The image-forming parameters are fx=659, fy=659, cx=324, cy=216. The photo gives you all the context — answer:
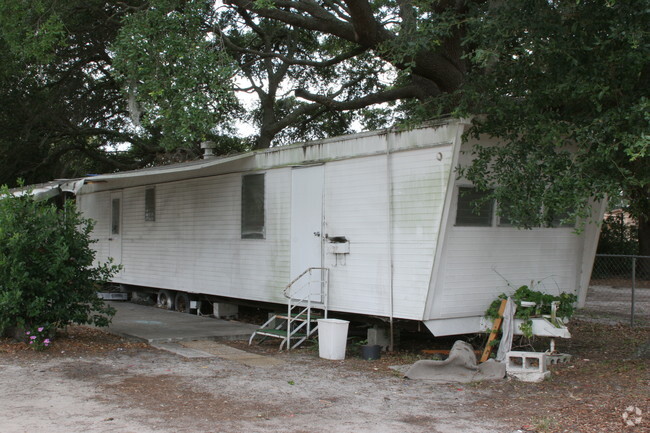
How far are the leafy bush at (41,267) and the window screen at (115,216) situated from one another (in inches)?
213

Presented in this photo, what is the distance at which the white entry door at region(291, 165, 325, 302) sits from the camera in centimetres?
929

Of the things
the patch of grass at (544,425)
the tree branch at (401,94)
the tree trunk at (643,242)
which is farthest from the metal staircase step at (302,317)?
the tree trunk at (643,242)

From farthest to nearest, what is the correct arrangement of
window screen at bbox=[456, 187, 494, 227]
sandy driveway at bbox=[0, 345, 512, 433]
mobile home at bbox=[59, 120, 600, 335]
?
window screen at bbox=[456, 187, 494, 227], mobile home at bbox=[59, 120, 600, 335], sandy driveway at bbox=[0, 345, 512, 433]

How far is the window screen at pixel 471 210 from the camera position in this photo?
8.12m

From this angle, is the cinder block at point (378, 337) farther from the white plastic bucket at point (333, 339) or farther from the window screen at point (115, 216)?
the window screen at point (115, 216)

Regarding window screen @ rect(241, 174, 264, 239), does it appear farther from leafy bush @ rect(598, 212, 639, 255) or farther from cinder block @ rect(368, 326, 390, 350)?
leafy bush @ rect(598, 212, 639, 255)

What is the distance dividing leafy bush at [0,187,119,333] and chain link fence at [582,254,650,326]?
8689mm

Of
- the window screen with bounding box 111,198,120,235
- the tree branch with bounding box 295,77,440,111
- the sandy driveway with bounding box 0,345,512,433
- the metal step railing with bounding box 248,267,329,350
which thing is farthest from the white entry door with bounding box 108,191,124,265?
the sandy driveway with bounding box 0,345,512,433

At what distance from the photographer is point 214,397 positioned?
244 inches

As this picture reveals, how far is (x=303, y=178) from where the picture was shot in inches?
376

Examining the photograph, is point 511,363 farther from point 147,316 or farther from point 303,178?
point 147,316

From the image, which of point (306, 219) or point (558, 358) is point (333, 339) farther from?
point (558, 358)

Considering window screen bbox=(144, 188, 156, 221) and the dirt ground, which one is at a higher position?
window screen bbox=(144, 188, 156, 221)

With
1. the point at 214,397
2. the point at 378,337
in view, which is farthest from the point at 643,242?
the point at 214,397
